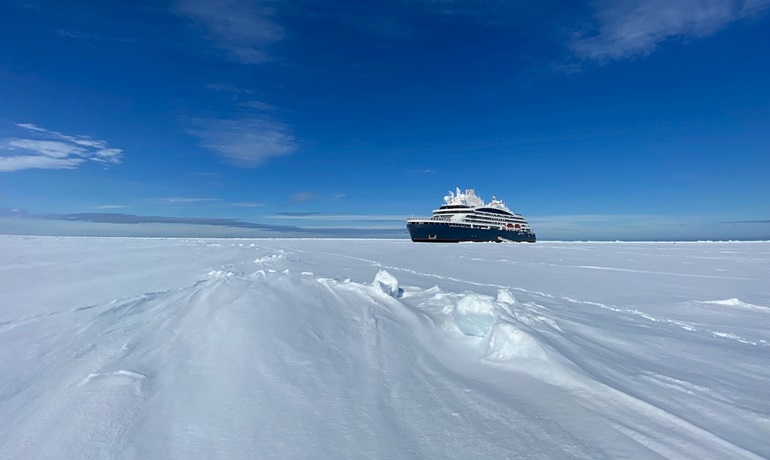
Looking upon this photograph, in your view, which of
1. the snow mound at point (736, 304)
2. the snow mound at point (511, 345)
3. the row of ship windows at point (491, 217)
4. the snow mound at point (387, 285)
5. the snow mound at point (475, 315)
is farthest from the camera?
the row of ship windows at point (491, 217)

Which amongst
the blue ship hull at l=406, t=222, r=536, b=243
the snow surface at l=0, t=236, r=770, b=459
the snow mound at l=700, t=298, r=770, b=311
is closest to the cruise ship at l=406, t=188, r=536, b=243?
the blue ship hull at l=406, t=222, r=536, b=243

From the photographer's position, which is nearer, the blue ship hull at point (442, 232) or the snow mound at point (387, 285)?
the snow mound at point (387, 285)

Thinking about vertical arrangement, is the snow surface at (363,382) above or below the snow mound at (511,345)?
below

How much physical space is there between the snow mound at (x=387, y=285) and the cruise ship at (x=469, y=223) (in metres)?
51.4

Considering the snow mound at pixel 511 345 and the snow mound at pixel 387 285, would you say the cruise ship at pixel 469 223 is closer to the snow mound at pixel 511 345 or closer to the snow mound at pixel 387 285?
the snow mound at pixel 387 285

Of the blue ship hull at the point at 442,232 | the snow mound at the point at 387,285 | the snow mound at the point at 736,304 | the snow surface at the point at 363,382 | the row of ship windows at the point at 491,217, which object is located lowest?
the snow surface at the point at 363,382

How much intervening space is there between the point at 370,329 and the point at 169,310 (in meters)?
2.60

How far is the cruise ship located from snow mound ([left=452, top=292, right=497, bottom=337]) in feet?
175

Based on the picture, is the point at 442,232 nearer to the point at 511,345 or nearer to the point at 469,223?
the point at 469,223

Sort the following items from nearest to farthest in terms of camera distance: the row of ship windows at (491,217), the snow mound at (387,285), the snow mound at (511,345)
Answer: the snow mound at (511,345)
the snow mound at (387,285)
the row of ship windows at (491,217)

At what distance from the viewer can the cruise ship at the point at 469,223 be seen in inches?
2291

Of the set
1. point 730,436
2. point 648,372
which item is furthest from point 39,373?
point 648,372

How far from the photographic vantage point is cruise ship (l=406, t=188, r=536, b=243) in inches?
2291

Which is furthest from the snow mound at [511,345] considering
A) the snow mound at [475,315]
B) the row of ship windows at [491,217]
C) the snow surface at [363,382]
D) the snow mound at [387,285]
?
the row of ship windows at [491,217]
